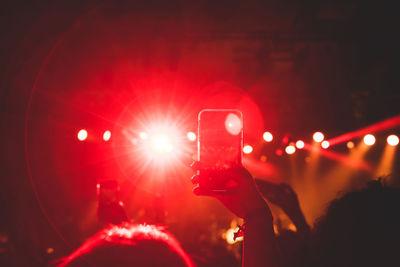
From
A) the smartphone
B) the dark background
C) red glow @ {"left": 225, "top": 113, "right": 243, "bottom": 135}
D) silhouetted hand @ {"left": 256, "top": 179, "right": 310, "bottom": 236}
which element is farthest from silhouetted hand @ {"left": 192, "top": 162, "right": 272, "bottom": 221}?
the dark background

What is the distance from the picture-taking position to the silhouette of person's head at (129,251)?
159 centimetres

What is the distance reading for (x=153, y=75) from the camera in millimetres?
6395

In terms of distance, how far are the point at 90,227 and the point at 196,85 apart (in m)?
5.35

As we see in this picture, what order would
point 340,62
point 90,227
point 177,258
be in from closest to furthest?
point 177,258 < point 340,62 < point 90,227

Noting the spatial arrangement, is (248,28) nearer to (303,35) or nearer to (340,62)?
(303,35)

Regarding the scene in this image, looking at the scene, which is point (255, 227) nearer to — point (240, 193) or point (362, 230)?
point (240, 193)

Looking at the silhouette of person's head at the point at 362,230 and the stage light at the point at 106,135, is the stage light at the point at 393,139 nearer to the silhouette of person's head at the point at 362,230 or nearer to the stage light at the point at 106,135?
the stage light at the point at 106,135

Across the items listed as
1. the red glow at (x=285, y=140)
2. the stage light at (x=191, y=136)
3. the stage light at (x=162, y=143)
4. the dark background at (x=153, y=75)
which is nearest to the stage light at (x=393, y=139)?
the dark background at (x=153, y=75)

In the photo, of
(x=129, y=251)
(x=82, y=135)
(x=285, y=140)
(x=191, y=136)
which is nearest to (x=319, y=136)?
(x=285, y=140)

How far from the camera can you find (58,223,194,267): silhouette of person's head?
1586 mm

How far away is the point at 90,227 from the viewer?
970 cm

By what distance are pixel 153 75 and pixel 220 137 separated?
446 centimetres

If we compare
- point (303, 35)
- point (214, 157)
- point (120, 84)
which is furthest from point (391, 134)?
point (214, 157)

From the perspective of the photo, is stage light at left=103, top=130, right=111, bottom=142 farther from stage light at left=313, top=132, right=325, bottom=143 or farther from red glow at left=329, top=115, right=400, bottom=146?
red glow at left=329, top=115, right=400, bottom=146
